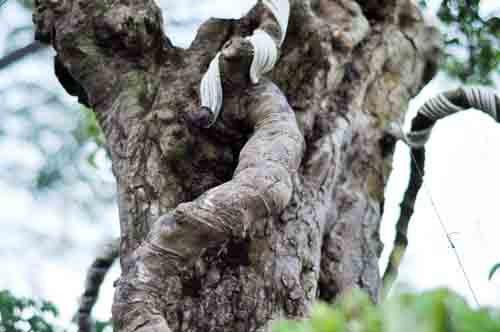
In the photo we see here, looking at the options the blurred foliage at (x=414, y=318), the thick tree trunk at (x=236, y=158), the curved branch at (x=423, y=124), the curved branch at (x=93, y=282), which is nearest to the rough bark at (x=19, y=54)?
the thick tree trunk at (x=236, y=158)

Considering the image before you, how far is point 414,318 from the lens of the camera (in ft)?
1.64

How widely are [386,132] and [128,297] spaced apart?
3.98 feet

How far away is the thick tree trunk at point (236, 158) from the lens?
52.2 inches

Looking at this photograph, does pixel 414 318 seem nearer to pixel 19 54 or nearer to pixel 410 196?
pixel 410 196

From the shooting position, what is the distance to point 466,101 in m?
2.10

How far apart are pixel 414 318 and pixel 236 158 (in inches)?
48.9

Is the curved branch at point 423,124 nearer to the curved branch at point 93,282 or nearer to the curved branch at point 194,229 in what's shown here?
Answer: the curved branch at point 194,229

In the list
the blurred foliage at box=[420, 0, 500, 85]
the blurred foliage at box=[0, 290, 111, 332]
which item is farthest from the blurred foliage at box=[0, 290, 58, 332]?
the blurred foliage at box=[420, 0, 500, 85]

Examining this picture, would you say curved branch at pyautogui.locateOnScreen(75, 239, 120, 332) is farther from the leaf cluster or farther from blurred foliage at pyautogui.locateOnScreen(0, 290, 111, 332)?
the leaf cluster

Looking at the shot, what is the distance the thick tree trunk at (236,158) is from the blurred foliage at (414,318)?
0.70 meters

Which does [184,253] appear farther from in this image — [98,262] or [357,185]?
[98,262]

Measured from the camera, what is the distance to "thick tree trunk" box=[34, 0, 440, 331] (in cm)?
133

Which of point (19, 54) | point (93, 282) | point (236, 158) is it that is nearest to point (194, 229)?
point (236, 158)

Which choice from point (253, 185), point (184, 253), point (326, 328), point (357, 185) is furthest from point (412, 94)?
point (326, 328)
